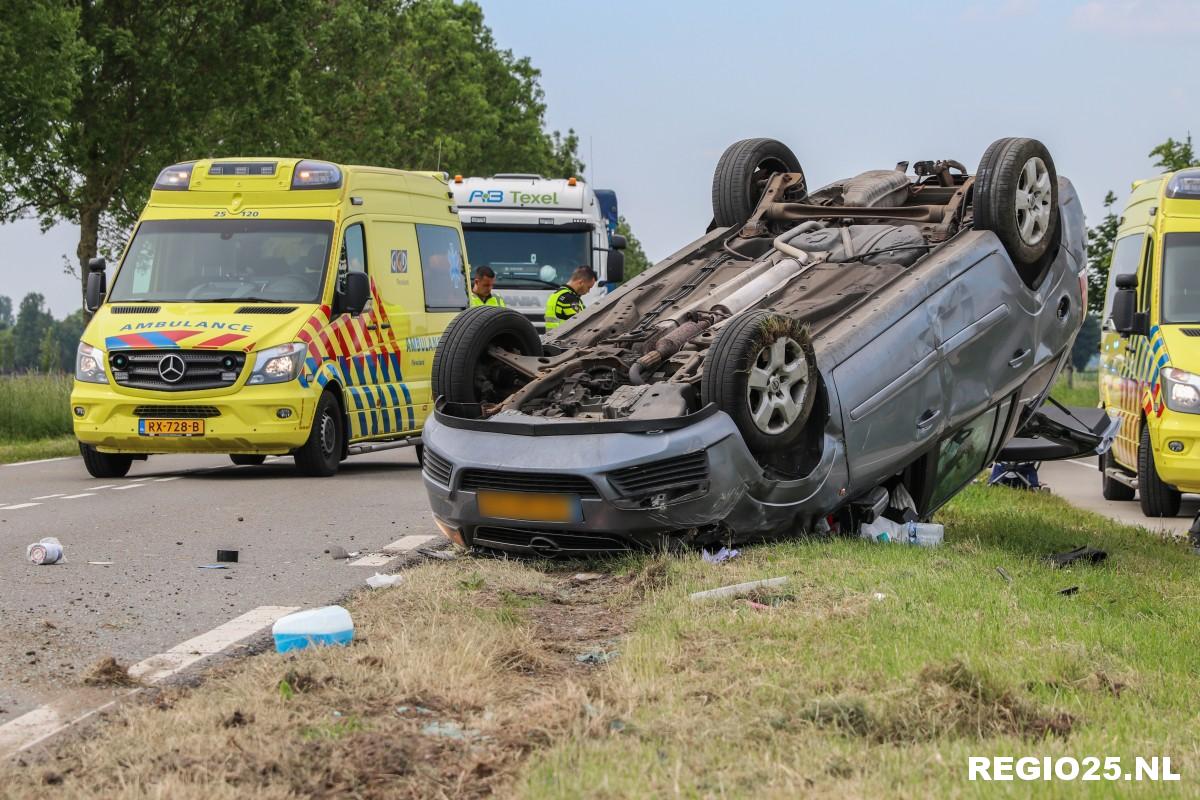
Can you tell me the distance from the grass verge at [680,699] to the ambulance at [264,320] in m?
7.44

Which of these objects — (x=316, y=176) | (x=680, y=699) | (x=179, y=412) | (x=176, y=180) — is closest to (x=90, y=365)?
(x=179, y=412)

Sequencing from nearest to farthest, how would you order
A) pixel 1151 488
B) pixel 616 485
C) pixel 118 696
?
1. pixel 118 696
2. pixel 616 485
3. pixel 1151 488

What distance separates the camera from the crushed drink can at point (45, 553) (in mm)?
9000

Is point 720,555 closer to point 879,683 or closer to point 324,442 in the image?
point 879,683

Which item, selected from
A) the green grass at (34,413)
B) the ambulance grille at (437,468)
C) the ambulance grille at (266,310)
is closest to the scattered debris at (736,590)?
the ambulance grille at (437,468)

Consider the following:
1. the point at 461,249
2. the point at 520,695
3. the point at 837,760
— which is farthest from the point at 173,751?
the point at 461,249

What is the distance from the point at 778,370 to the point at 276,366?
7001mm

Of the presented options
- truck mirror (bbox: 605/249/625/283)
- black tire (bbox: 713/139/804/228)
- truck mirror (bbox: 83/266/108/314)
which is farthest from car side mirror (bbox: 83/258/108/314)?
truck mirror (bbox: 605/249/625/283)

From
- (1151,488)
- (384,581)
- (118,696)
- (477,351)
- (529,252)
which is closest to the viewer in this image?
(118,696)

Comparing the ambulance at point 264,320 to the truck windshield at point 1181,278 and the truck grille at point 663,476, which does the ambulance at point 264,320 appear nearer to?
the truck windshield at point 1181,278

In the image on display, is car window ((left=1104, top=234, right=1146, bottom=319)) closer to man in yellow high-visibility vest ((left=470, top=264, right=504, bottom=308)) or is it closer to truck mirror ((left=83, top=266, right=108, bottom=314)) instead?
man in yellow high-visibility vest ((left=470, top=264, right=504, bottom=308))

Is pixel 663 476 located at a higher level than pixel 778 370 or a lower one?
lower

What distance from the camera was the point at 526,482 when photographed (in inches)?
333

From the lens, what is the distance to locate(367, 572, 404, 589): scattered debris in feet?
26.3
